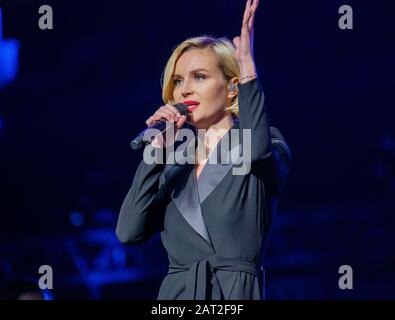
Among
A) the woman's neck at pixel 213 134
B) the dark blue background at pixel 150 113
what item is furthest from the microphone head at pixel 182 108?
the dark blue background at pixel 150 113

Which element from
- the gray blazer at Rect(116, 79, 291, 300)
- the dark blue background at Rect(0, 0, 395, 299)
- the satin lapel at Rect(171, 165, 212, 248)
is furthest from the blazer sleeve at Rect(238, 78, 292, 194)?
the dark blue background at Rect(0, 0, 395, 299)

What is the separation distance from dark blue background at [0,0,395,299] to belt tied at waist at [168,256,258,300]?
4.81 ft

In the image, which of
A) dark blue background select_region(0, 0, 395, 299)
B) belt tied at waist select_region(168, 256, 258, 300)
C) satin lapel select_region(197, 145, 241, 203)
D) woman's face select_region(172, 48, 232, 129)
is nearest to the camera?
belt tied at waist select_region(168, 256, 258, 300)

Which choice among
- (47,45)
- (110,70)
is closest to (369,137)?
(110,70)

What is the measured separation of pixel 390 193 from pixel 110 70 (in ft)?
4.26

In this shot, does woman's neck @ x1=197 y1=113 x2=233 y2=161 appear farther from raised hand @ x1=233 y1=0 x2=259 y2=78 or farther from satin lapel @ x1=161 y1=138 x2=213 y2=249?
raised hand @ x1=233 y1=0 x2=259 y2=78

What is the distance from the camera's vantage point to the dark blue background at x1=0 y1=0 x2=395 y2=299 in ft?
11.1

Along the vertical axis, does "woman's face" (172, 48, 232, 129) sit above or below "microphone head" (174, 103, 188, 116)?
above

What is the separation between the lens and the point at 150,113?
3.62 meters

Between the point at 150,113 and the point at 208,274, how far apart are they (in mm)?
1717

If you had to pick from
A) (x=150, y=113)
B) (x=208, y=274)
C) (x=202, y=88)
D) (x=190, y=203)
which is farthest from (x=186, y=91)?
(x=150, y=113)

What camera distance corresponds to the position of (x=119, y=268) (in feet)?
13.2

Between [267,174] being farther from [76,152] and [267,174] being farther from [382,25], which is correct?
[76,152]

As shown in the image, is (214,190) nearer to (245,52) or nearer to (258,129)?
(258,129)
